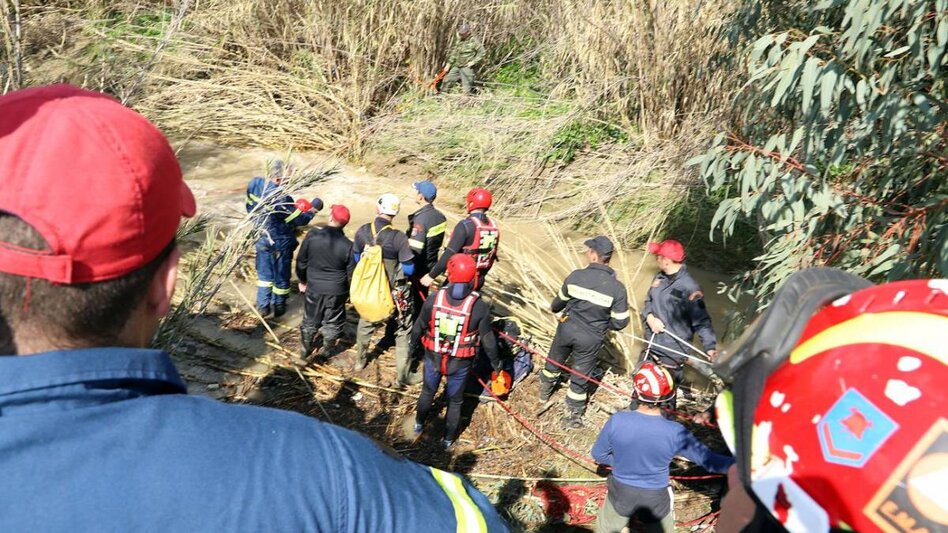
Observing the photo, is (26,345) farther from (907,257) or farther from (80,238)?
(907,257)

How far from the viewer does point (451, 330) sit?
17.1ft

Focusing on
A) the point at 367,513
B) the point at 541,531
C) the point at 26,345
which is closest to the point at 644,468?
the point at 541,531

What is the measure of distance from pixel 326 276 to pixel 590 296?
2507 mm

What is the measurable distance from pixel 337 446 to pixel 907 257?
12.4 ft

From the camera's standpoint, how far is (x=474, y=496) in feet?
3.46

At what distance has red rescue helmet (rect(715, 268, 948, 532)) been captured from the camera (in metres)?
1.01

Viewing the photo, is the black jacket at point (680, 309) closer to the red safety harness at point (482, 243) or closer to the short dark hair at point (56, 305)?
the red safety harness at point (482, 243)

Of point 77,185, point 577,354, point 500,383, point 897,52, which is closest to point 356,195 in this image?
point 500,383

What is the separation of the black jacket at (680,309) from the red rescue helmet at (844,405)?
441 centimetres

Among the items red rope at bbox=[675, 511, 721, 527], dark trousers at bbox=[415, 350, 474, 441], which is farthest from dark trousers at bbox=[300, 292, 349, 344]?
red rope at bbox=[675, 511, 721, 527]

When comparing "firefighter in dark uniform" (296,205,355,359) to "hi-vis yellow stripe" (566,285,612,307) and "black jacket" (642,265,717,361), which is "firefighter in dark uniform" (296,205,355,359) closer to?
"hi-vis yellow stripe" (566,285,612,307)

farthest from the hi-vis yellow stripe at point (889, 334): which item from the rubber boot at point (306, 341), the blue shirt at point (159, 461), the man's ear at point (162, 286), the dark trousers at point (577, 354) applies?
the rubber boot at point (306, 341)

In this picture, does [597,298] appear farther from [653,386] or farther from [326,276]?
[326,276]

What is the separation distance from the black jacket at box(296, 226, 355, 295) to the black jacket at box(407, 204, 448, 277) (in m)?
0.71
